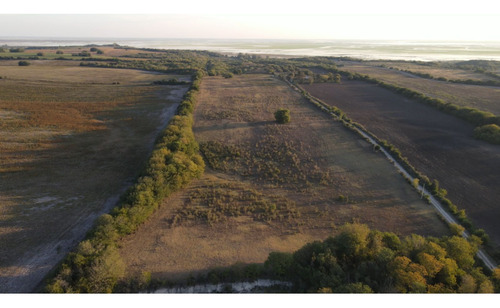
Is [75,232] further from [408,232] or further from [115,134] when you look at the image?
[408,232]

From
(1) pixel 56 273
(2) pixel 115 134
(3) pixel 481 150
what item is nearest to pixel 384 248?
(1) pixel 56 273

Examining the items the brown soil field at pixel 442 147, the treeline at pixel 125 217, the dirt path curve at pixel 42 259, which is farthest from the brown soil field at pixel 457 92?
the dirt path curve at pixel 42 259

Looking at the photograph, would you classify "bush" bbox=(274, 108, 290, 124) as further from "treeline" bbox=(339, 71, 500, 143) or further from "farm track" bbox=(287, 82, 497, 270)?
"treeline" bbox=(339, 71, 500, 143)

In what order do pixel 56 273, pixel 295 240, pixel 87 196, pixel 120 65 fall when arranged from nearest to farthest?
pixel 56 273 < pixel 295 240 < pixel 87 196 < pixel 120 65

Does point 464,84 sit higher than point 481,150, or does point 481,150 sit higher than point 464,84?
point 464,84

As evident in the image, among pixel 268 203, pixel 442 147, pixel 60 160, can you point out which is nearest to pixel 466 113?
pixel 442 147

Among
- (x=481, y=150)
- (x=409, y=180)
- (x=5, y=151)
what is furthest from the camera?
(x=481, y=150)
